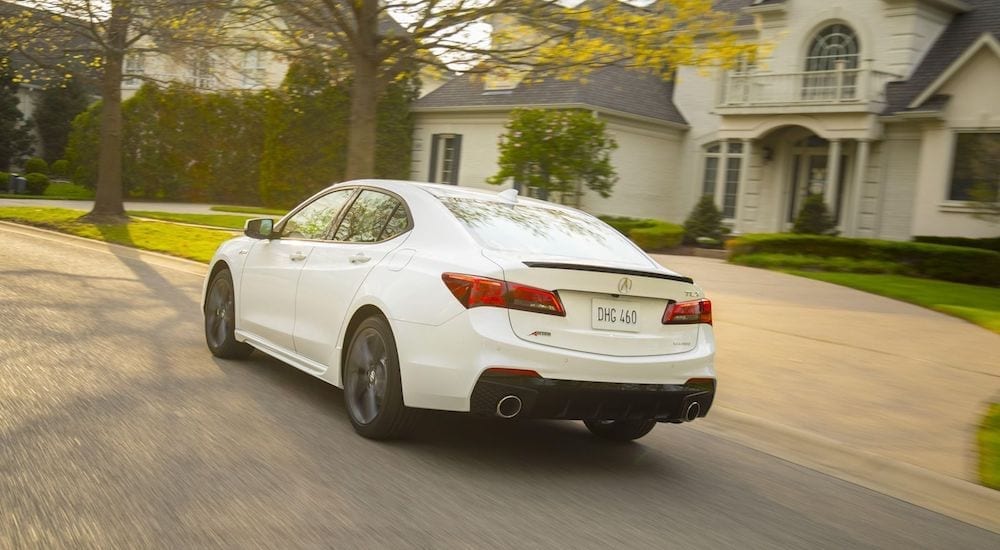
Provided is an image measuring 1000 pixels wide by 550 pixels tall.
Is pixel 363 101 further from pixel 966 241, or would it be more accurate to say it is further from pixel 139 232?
pixel 966 241

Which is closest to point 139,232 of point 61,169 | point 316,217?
point 316,217

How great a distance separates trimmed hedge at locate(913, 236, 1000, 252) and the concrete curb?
15610 mm

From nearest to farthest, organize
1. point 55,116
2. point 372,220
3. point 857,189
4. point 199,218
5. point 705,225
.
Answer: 1. point 372,220
2. point 857,189
3. point 199,218
4. point 705,225
5. point 55,116

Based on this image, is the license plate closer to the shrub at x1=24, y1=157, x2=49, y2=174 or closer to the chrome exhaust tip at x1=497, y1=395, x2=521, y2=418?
the chrome exhaust tip at x1=497, y1=395, x2=521, y2=418

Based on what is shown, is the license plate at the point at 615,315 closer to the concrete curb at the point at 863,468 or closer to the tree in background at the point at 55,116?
the concrete curb at the point at 863,468

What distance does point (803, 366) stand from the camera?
388 inches

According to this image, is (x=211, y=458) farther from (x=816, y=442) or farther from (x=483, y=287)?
(x=816, y=442)

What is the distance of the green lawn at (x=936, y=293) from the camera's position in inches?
547

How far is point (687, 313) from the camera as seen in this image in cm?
603

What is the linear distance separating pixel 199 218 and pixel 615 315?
21.4m

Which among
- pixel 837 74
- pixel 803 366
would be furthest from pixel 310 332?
pixel 837 74

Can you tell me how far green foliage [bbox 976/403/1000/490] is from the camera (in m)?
6.26

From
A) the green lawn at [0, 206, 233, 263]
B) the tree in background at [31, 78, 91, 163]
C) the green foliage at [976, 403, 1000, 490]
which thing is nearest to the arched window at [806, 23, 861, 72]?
the green lawn at [0, 206, 233, 263]

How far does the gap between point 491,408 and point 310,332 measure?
188cm
